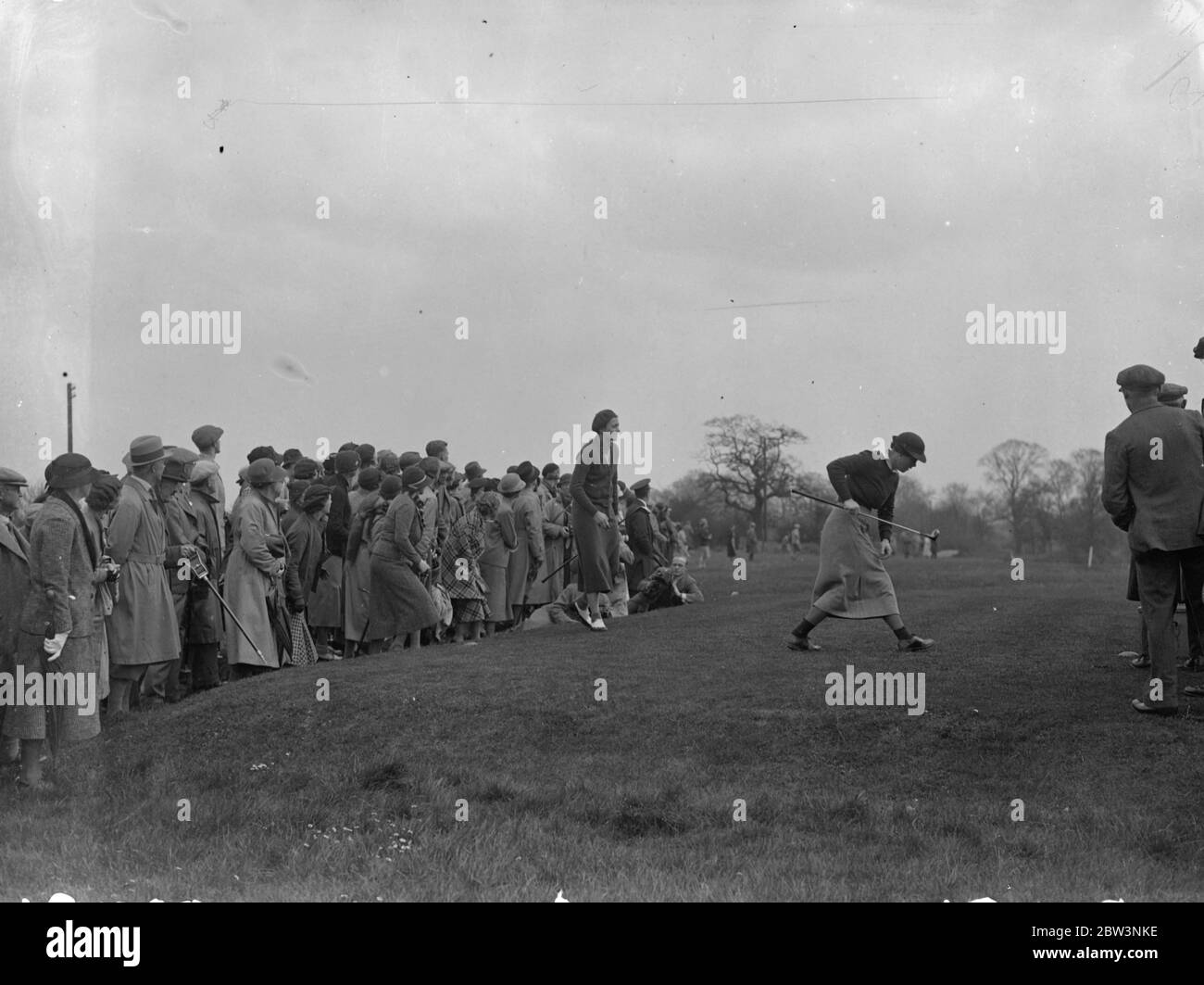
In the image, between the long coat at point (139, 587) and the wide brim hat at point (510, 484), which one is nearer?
the long coat at point (139, 587)

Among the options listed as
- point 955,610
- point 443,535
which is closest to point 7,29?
point 443,535

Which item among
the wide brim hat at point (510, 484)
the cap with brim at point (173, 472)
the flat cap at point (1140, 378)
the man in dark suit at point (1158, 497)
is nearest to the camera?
the man in dark suit at point (1158, 497)

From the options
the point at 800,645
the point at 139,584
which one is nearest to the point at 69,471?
the point at 139,584

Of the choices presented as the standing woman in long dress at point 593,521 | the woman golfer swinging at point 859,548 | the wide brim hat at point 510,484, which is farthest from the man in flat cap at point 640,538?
the woman golfer swinging at point 859,548

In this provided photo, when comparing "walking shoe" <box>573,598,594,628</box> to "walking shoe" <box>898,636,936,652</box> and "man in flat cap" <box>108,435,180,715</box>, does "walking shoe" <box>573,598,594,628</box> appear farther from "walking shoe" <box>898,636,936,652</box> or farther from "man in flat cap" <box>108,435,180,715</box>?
"man in flat cap" <box>108,435,180,715</box>

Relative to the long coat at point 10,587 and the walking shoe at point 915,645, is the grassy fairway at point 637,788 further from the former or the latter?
the long coat at point 10,587

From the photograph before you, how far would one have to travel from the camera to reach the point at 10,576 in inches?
386

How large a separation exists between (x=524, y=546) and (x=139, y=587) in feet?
22.6

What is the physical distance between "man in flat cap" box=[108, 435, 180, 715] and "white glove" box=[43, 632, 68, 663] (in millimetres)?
1963

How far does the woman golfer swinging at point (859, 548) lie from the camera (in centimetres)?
1168

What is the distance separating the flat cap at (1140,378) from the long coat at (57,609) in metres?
7.62

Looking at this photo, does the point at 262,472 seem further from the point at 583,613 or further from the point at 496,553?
the point at 496,553

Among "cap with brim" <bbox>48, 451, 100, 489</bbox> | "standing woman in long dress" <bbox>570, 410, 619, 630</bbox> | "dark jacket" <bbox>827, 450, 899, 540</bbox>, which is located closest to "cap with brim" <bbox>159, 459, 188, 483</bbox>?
"cap with brim" <bbox>48, 451, 100, 489</bbox>
